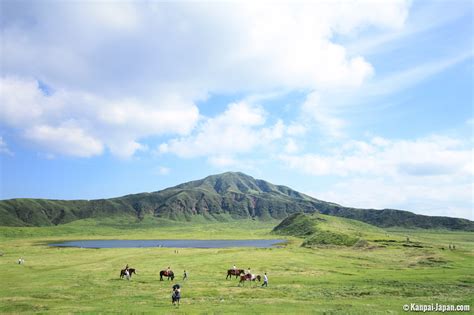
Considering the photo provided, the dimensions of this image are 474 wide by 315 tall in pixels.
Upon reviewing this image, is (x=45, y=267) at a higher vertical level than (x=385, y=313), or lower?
lower

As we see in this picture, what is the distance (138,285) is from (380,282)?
1477 inches

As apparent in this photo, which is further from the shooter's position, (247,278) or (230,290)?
(247,278)

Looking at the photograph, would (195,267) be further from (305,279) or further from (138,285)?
(305,279)

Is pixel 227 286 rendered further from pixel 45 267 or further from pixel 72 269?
pixel 45 267

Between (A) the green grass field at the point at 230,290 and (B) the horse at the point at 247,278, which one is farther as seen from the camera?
(B) the horse at the point at 247,278

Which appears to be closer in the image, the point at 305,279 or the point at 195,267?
the point at 305,279

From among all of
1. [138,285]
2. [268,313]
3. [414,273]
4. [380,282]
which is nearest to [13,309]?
[138,285]

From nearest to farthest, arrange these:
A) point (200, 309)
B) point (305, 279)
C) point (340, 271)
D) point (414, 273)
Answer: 1. point (200, 309)
2. point (305, 279)
3. point (414, 273)
4. point (340, 271)

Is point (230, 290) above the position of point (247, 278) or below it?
below

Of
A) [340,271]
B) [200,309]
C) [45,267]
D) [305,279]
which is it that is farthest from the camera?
[45,267]

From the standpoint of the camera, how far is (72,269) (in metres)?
67.7

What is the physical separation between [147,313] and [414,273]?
48983 millimetres

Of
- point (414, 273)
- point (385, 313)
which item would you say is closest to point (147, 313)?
point (385, 313)

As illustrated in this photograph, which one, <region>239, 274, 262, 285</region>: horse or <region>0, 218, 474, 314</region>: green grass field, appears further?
<region>239, 274, 262, 285</region>: horse
